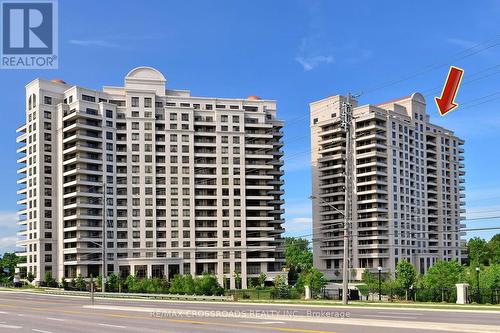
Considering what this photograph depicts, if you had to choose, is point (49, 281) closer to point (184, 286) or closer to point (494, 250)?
point (184, 286)

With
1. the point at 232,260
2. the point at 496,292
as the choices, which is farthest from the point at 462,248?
the point at 496,292

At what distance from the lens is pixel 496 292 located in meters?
46.6

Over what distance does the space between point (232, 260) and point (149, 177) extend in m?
27.0

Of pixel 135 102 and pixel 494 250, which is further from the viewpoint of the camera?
pixel 494 250

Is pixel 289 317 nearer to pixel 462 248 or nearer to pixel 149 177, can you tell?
pixel 149 177

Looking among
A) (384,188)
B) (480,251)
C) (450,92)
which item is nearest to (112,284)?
(384,188)

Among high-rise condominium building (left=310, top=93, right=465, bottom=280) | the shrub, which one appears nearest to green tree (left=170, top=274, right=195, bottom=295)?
the shrub

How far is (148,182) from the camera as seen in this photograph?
137125 millimetres

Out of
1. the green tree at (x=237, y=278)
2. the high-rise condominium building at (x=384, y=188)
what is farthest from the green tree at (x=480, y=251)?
the green tree at (x=237, y=278)

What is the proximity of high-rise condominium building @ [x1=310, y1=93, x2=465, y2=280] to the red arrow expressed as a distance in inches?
4586

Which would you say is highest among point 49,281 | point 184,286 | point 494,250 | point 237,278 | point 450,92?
point 450,92

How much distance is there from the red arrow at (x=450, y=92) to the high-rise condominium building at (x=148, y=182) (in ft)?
346

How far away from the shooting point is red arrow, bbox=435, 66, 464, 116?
2831cm

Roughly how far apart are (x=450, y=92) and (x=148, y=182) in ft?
371
